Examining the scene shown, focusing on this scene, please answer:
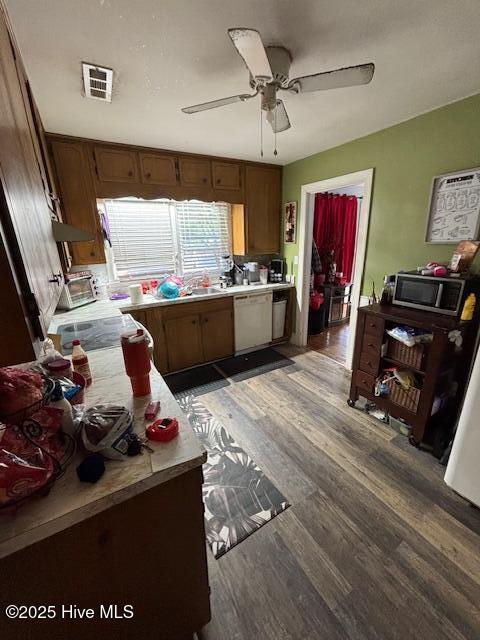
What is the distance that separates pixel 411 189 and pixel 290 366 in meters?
2.09

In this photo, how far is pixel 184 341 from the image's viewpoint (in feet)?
9.88

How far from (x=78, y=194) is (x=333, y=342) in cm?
353

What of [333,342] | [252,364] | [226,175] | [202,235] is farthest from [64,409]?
[333,342]

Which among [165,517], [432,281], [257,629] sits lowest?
[257,629]

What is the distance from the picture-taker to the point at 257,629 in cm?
106

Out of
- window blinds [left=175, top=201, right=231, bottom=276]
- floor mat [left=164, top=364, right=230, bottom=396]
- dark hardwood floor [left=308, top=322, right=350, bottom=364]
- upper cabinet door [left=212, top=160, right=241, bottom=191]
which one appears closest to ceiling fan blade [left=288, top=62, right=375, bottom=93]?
upper cabinet door [left=212, top=160, right=241, bottom=191]

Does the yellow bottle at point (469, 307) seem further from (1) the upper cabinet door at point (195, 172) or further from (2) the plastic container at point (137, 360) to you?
(1) the upper cabinet door at point (195, 172)

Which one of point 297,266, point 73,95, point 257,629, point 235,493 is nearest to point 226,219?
point 297,266

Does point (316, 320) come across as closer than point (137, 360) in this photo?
No

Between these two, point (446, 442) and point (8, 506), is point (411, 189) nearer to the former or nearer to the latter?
point (446, 442)

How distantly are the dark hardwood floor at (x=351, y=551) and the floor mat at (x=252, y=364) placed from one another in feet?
3.15

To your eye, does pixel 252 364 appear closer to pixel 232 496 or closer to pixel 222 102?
pixel 232 496

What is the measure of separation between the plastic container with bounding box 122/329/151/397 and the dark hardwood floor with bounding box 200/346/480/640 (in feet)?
3.18

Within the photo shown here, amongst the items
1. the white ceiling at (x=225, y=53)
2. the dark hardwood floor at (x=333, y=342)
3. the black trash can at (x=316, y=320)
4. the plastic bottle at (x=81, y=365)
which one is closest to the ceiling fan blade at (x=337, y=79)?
the white ceiling at (x=225, y=53)
